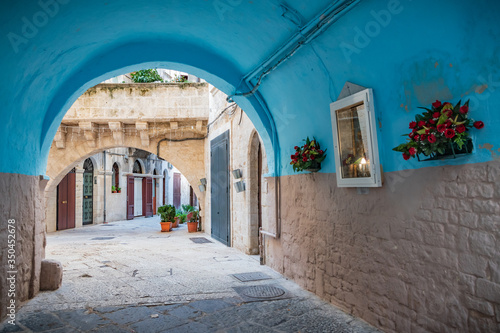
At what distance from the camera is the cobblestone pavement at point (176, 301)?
3527 millimetres

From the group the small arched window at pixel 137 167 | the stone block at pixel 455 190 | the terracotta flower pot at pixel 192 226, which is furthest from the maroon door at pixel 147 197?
the stone block at pixel 455 190

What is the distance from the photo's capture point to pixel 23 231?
13.5ft

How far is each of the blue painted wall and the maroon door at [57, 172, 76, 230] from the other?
9.49 m

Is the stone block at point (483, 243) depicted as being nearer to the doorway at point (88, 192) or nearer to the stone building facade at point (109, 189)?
the stone building facade at point (109, 189)

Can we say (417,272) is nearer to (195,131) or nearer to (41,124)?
(41,124)

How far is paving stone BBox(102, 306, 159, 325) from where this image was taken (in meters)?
3.70

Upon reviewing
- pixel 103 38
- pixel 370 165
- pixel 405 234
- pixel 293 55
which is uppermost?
pixel 103 38

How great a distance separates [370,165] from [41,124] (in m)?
4.10

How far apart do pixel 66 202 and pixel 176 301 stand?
11.2 meters

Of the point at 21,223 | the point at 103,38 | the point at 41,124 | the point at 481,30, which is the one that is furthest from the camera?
the point at 41,124

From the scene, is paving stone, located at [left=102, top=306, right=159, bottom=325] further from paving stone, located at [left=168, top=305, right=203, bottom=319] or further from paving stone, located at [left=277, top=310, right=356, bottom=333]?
paving stone, located at [left=277, top=310, right=356, bottom=333]

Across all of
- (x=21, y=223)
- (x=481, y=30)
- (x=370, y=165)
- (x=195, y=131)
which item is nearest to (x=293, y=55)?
(x=370, y=165)

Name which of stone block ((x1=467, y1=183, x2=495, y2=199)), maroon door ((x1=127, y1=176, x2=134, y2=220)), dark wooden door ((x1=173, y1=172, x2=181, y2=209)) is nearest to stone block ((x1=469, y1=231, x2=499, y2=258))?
stone block ((x1=467, y1=183, x2=495, y2=199))

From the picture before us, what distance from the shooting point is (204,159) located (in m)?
12.6
